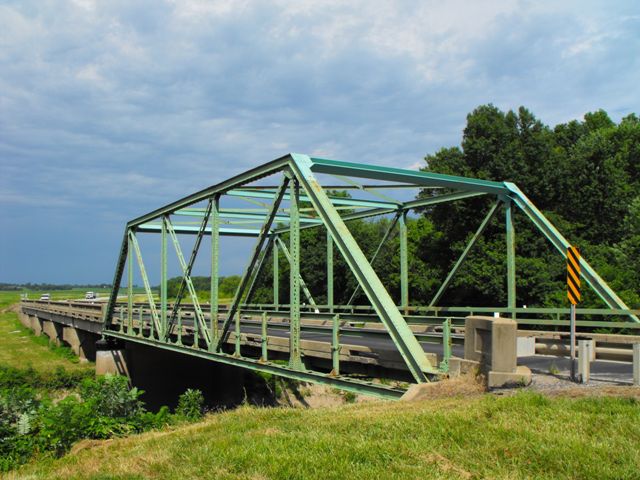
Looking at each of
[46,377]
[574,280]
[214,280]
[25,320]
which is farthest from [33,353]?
[574,280]

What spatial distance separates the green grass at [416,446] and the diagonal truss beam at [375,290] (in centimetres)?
131

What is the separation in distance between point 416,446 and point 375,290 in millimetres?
4586

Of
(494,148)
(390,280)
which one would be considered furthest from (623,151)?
(390,280)

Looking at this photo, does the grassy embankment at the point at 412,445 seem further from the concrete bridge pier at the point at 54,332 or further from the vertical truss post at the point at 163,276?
the concrete bridge pier at the point at 54,332

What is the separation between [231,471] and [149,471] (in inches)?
48.2

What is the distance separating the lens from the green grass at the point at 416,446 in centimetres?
602

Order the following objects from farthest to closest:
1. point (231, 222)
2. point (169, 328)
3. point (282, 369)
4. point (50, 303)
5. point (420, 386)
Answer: point (50, 303)
point (231, 222)
point (169, 328)
point (282, 369)
point (420, 386)

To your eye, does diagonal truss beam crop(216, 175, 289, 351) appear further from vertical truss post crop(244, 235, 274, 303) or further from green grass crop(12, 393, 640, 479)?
green grass crop(12, 393, 640, 479)

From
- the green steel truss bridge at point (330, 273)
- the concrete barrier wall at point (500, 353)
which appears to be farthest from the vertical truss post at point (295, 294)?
the concrete barrier wall at point (500, 353)

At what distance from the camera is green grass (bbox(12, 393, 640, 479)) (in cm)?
602

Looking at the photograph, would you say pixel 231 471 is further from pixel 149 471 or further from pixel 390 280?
pixel 390 280

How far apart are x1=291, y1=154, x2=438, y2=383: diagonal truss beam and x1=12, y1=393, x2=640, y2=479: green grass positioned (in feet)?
4.29

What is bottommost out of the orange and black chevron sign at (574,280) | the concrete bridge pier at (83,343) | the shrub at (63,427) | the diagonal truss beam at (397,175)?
the concrete bridge pier at (83,343)

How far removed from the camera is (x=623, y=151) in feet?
145
